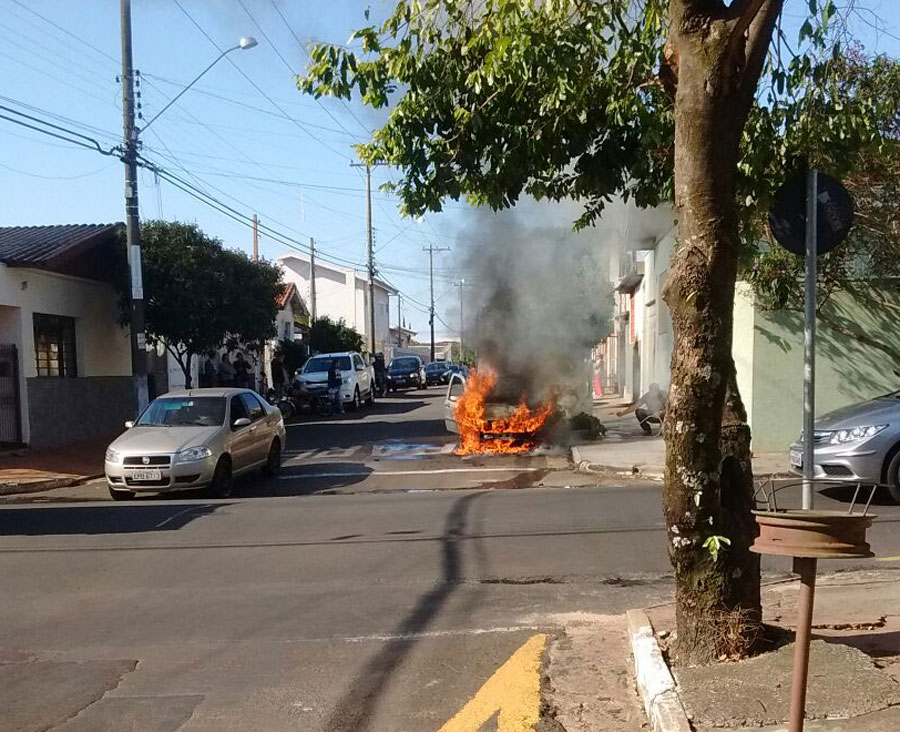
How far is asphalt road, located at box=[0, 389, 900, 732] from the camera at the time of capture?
186 inches

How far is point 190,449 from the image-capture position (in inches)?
454

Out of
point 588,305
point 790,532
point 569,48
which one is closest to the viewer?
point 790,532

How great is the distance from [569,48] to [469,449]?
1013cm

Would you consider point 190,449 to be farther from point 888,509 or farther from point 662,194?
point 888,509

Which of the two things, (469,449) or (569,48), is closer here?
(569,48)

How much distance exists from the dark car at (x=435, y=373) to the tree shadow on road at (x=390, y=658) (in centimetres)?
3959

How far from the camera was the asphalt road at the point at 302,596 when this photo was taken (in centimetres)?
471

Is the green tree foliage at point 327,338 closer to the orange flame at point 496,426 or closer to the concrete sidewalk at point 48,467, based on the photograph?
the concrete sidewalk at point 48,467

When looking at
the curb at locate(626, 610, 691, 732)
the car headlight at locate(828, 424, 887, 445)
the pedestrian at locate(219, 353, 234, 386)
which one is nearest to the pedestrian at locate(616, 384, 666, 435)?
the car headlight at locate(828, 424, 887, 445)

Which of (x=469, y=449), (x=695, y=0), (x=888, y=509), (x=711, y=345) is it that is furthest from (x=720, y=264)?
(x=469, y=449)

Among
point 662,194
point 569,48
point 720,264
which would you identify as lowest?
point 720,264

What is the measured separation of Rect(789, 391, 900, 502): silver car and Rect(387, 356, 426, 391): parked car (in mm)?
32144

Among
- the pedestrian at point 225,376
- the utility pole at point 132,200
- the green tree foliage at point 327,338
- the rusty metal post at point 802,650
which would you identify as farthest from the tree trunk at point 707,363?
the green tree foliage at point 327,338

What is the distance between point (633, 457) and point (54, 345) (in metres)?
12.7
